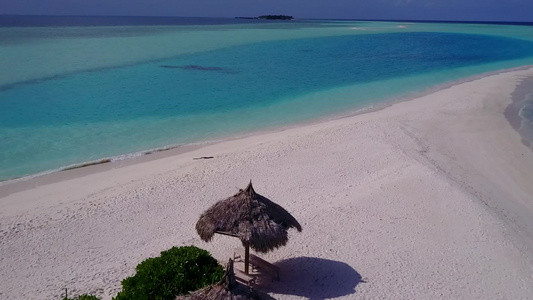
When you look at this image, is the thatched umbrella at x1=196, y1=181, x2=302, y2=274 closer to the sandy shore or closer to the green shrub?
the green shrub

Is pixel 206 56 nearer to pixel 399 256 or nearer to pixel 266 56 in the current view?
pixel 266 56

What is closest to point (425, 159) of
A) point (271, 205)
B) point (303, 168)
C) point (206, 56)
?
point (303, 168)

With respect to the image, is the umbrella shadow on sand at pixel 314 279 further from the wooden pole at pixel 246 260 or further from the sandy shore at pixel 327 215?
the wooden pole at pixel 246 260

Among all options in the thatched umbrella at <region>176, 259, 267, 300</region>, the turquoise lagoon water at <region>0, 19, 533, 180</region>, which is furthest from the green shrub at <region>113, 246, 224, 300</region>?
the turquoise lagoon water at <region>0, 19, 533, 180</region>

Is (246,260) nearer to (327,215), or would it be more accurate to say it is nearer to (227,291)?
(227,291)

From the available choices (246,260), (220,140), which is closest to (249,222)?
(246,260)

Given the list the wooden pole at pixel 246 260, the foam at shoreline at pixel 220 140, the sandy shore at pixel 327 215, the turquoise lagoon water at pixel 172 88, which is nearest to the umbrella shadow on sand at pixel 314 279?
the sandy shore at pixel 327 215

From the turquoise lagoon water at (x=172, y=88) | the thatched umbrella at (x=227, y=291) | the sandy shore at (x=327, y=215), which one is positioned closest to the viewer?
the thatched umbrella at (x=227, y=291)
